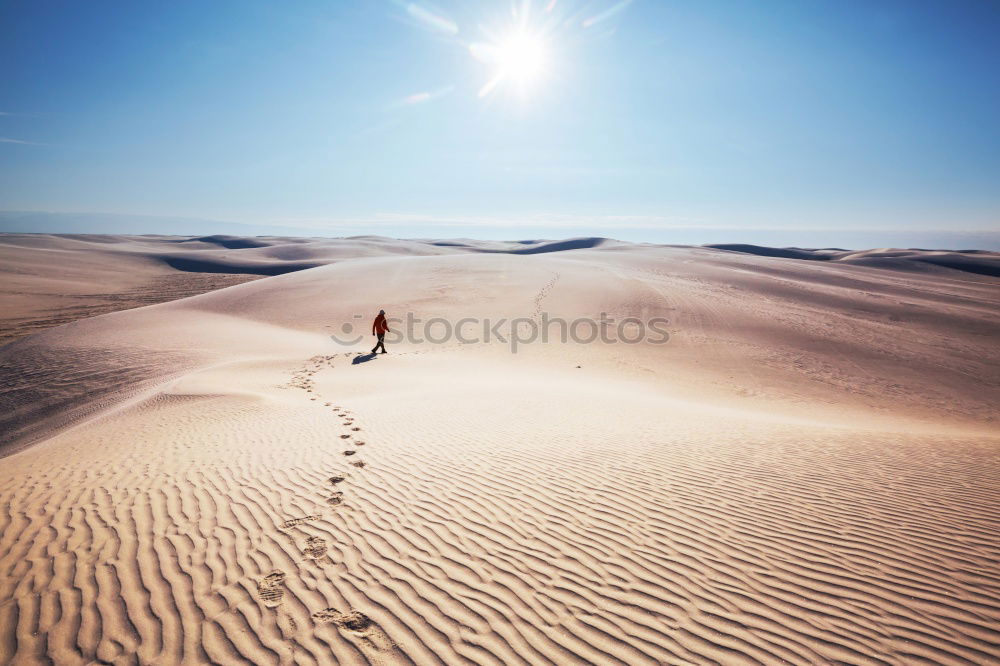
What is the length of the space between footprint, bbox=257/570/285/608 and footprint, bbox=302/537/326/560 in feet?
1.07

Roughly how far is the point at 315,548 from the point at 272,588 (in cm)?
58

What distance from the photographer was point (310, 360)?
608 inches

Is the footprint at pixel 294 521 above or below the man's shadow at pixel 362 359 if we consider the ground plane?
above

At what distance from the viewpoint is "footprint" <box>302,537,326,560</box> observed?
402 cm

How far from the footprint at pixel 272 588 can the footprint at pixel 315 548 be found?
326 mm

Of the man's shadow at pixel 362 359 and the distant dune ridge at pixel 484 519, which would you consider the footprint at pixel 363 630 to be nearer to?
the distant dune ridge at pixel 484 519

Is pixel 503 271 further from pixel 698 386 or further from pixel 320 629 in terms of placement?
pixel 320 629

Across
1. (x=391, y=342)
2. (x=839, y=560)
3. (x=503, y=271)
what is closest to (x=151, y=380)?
(x=391, y=342)

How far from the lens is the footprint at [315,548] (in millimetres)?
4016

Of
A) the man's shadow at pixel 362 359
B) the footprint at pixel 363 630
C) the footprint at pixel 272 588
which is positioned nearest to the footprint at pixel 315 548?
the footprint at pixel 272 588

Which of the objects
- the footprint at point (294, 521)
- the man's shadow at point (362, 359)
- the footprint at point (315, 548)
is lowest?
the man's shadow at point (362, 359)

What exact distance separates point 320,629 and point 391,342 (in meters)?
16.3

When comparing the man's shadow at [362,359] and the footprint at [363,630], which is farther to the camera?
the man's shadow at [362,359]

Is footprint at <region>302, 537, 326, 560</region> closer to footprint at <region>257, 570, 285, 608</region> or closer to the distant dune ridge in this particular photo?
the distant dune ridge
